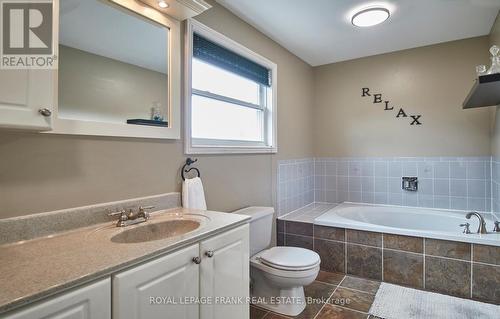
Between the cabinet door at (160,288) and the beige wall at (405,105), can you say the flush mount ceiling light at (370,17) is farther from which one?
the cabinet door at (160,288)

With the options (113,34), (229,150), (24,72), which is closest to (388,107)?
(229,150)

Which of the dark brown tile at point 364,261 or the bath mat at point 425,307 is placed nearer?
the bath mat at point 425,307

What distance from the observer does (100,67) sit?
142 cm

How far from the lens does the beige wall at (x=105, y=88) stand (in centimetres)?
129

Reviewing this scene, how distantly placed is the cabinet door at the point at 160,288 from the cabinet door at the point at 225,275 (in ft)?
0.19

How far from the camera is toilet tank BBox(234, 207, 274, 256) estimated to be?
223 centimetres

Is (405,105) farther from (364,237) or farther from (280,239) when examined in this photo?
(280,239)

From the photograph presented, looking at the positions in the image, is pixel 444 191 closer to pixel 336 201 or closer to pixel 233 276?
pixel 336 201

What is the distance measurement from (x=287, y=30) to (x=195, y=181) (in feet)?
6.05

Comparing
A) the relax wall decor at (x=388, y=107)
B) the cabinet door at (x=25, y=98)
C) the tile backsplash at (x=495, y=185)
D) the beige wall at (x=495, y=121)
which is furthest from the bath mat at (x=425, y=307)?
the cabinet door at (x=25, y=98)

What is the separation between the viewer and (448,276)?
229 centimetres

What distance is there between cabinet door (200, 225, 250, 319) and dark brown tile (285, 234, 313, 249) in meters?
1.52

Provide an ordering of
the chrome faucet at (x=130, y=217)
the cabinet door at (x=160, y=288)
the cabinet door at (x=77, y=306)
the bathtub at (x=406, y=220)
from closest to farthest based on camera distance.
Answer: the cabinet door at (x=77, y=306) → the cabinet door at (x=160, y=288) → the chrome faucet at (x=130, y=217) → the bathtub at (x=406, y=220)

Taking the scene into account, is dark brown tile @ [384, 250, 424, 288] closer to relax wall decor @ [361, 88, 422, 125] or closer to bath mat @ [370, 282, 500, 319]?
bath mat @ [370, 282, 500, 319]
